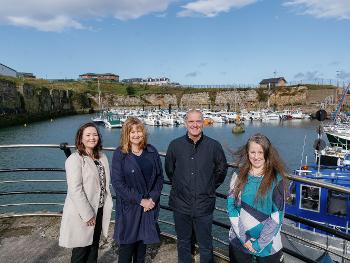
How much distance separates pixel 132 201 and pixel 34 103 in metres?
92.4

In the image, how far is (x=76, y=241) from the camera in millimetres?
3307

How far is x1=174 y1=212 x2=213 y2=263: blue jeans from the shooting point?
3.46 meters

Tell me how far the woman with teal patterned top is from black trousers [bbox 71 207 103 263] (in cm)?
134

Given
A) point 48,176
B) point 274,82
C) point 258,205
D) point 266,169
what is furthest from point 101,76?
point 258,205

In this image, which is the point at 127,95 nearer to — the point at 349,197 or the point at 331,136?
the point at 331,136

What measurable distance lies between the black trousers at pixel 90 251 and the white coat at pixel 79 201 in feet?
0.44

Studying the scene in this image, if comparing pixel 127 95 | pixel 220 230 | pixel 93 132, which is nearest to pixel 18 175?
pixel 220 230

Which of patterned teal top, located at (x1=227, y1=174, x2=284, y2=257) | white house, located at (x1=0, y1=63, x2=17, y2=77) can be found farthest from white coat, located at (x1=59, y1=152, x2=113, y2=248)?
white house, located at (x1=0, y1=63, x2=17, y2=77)

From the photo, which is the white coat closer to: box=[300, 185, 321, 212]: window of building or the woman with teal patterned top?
the woman with teal patterned top

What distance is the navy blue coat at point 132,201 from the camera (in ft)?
10.8

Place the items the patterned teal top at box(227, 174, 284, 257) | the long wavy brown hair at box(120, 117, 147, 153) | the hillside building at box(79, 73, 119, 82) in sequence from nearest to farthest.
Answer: the patterned teal top at box(227, 174, 284, 257) < the long wavy brown hair at box(120, 117, 147, 153) < the hillside building at box(79, 73, 119, 82)

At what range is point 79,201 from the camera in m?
3.23

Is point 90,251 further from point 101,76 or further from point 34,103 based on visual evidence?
point 101,76

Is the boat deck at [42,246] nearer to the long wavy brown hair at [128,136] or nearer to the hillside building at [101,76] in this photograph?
the long wavy brown hair at [128,136]
